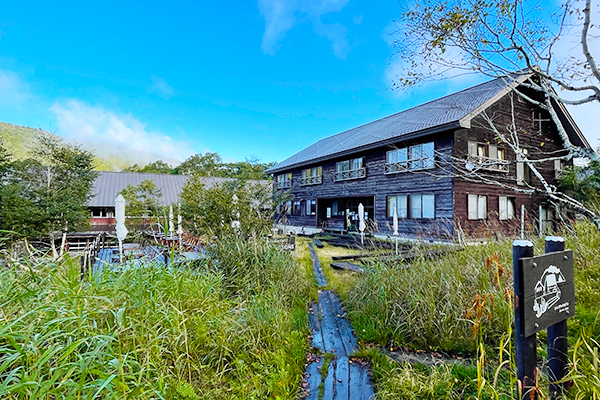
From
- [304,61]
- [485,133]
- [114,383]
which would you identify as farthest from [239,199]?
[304,61]

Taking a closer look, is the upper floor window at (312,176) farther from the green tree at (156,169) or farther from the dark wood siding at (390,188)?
the green tree at (156,169)

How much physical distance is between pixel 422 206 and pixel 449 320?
10812mm

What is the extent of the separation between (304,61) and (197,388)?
1870 centimetres

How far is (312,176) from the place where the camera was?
2106 cm

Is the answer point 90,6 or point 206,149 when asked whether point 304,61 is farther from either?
point 206,149

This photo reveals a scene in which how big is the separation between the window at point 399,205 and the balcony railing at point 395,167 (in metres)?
1.38

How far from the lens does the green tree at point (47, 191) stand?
13.2m

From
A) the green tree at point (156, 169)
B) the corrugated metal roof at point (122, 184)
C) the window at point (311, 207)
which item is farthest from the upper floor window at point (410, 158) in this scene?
the green tree at point (156, 169)

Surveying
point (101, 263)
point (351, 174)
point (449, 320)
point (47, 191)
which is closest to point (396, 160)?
point (351, 174)

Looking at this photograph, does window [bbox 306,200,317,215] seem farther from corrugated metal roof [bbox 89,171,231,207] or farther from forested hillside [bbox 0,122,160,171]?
forested hillside [bbox 0,122,160,171]

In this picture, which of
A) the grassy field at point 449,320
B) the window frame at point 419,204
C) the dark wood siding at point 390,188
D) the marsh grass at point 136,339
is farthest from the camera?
the window frame at point 419,204

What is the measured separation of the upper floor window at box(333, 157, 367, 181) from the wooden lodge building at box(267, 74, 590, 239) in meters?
0.06

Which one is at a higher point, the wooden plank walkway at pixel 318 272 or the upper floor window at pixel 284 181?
the upper floor window at pixel 284 181


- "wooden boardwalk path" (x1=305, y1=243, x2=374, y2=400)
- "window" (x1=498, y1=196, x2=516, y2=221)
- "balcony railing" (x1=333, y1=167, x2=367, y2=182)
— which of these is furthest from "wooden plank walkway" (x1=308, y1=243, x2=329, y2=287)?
"window" (x1=498, y1=196, x2=516, y2=221)
